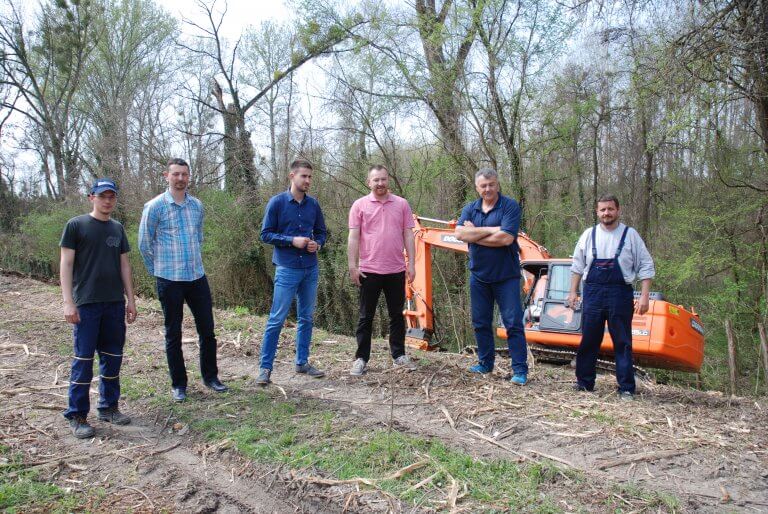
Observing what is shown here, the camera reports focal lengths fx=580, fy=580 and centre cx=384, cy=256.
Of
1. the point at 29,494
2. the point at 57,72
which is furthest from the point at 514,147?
the point at 57,72

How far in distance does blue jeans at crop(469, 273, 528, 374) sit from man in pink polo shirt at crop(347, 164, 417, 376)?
0.71 metres

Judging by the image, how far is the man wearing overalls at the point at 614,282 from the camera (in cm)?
523

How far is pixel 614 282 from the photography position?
5246 millimetres

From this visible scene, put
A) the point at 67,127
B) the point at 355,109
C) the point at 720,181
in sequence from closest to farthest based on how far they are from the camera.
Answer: the point at 720,181, the point at 355,109, the point at 67,127

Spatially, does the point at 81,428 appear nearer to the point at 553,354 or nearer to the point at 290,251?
the point at 290,251

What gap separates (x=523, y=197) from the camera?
13.6 m

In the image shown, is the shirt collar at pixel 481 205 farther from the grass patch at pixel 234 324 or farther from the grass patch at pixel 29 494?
the grass patch at pixel 234 324

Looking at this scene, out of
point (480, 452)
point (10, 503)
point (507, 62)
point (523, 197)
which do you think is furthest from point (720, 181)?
point (10, 503)

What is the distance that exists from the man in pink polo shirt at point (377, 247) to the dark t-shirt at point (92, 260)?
209cm

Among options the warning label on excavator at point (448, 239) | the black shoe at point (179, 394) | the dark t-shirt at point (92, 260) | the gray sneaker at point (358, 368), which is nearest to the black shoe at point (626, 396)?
the gray sneaker at point (358, 368)

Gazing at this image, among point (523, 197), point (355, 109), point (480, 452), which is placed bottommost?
point (480, 452)

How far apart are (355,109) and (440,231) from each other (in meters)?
6.87

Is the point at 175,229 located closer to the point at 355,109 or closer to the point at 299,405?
the point at 299,405

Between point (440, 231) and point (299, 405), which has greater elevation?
point (440, 231)
